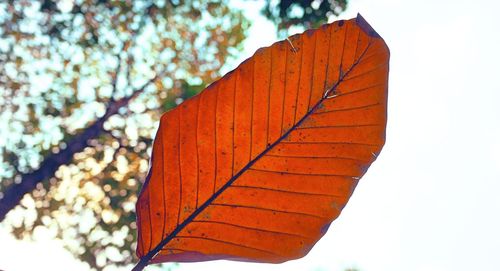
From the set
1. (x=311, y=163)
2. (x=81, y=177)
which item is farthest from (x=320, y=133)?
(x=81, y=177)

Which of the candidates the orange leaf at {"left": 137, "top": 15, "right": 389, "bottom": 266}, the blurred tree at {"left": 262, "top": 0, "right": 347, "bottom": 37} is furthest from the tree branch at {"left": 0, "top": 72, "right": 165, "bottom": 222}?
the orange leaf at {"left": 137, "top": 15, "right": 389, "bottom": 266}

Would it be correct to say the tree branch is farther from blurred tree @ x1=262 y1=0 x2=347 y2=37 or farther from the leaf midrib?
the leaf midrib

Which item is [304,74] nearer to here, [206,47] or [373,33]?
[373,33]

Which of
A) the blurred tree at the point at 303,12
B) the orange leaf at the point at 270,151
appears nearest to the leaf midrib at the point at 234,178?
the orange leaf at the point at 270,151

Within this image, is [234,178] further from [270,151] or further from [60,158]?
[60,158]

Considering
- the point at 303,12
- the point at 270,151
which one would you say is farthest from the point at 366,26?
the point at 303,12

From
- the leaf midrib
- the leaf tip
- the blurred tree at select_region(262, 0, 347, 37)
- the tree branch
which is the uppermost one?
the blurred tree at select_region(262, 0, 347, 37)

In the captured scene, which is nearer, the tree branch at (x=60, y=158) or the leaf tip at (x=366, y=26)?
the leaf tip at (x=366, y=26)

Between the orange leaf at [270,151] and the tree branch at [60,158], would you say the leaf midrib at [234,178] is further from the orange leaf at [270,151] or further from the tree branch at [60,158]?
the tree branch at [60,158]
